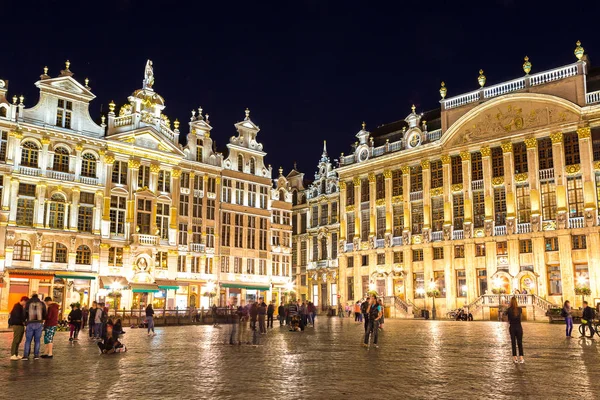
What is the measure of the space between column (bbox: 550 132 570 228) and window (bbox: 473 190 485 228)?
6979mm

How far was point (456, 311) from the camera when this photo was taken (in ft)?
170

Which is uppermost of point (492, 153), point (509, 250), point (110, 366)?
point (492, 153)

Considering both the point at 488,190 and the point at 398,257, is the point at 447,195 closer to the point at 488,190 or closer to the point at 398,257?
the point at 488,190

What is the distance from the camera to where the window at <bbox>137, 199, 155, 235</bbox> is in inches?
2108

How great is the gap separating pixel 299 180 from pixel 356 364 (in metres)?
63.6

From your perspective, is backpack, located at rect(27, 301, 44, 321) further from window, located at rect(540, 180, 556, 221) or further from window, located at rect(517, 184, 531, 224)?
window, located at rect(517, 184, 531, 224)

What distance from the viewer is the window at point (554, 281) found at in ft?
155

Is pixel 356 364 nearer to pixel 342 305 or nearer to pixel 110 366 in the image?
pixel 110 366

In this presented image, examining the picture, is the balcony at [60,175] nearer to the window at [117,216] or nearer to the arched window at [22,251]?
the window at [117,216]

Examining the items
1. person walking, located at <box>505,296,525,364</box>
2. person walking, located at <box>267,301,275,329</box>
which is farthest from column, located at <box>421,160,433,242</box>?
person walking, located at <box>505,296,525,364</box>

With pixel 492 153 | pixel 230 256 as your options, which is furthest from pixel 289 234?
pixel 492 153

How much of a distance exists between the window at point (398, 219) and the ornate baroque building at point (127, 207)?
13.8 meters

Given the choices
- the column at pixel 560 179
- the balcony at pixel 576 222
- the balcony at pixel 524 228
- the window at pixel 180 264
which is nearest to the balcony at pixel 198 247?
the window at pixel 180 264

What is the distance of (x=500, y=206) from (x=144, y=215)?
32.2 meters
